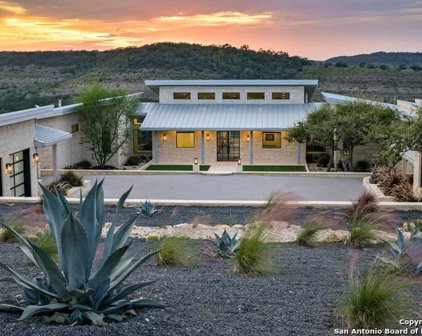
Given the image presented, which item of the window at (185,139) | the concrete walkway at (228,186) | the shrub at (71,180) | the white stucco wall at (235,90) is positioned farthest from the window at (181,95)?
the shrub at (71,180)

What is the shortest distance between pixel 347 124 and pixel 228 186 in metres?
7.92

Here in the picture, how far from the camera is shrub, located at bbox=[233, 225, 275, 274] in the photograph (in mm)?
7801

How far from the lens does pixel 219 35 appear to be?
7875 cm

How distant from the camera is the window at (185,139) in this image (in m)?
38.6

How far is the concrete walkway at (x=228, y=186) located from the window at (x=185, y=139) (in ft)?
30.4

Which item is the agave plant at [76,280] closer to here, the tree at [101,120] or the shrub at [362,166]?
the shrub at [362,166]

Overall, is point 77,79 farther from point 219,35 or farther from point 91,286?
point 91,286

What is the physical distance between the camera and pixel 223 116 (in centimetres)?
3881

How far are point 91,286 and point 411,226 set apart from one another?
9.18 m

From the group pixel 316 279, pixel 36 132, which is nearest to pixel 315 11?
pixel 36 132

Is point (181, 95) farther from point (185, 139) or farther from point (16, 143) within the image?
point (16, 143)

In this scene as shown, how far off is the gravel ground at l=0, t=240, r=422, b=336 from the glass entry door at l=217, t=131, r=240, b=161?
2956 cm

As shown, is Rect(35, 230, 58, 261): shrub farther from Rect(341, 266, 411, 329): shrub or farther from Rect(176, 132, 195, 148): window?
Rect(176, 132, 195, 148): window

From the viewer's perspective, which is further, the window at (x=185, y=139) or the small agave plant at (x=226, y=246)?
the window at (x=185, y=139)
